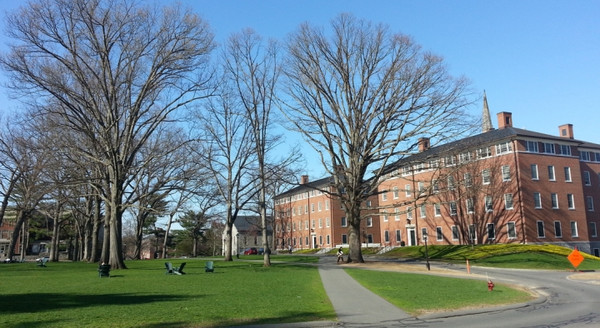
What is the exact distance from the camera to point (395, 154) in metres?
32.2

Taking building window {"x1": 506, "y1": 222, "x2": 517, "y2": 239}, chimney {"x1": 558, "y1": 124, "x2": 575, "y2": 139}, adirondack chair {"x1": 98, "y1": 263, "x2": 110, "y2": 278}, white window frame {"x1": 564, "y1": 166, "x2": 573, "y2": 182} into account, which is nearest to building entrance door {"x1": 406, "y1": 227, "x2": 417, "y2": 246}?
building window {"x1": 506, "y1": 222, "x2": 517, "y2": 239}

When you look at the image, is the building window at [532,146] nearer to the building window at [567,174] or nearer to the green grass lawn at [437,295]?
the building window at [567,174]

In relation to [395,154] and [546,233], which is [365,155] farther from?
[546,233]

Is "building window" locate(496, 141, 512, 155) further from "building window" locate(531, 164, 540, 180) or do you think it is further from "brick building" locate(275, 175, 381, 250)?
"brick building" locate(275, 175, 381, 250)

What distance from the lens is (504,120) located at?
53375mm

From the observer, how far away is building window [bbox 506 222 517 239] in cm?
4793

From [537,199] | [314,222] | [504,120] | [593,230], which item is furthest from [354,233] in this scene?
[314,222]

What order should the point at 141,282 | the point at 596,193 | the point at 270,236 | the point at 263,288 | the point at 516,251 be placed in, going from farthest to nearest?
the point at 270,236, the point at 596,193, the point at 516,251, the point at 141,282, the point at 263,288

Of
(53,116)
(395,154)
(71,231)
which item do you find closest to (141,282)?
(53,116)

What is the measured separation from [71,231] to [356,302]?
65050 mm

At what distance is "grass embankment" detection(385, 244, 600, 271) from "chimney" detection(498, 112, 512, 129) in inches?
682

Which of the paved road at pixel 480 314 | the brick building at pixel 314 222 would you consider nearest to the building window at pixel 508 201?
the brick building at pixel 314 222

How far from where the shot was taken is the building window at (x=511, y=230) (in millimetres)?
47931

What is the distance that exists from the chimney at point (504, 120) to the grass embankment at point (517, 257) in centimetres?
1733
